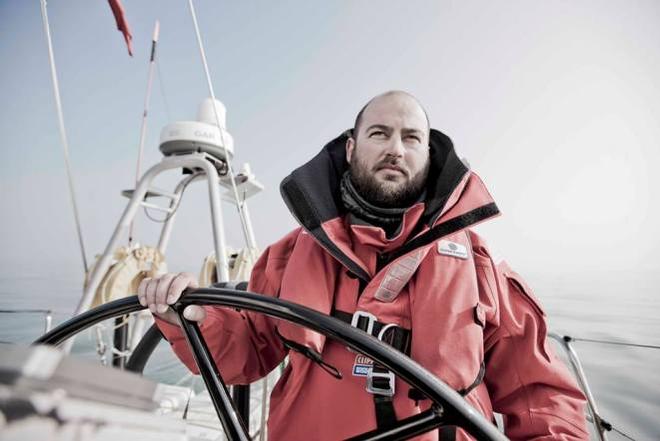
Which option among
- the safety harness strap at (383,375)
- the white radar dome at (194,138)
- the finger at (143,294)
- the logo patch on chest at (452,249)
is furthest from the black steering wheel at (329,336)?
the white radar dome at (194,138)

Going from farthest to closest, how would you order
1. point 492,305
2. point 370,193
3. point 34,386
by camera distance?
point 370,193 → point 492,305 → point 34,386

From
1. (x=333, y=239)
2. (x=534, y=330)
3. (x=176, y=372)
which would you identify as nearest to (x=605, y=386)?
(x=534, y=330)

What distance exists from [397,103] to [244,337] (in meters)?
1.02

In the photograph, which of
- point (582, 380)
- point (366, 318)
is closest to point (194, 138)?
point (366, 318)

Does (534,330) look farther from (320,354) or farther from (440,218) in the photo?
(320,354)

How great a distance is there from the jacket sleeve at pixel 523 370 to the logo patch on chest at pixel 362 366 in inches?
15.3

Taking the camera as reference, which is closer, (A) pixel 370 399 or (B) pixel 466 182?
(A) pixel 370 399

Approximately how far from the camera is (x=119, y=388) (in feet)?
0.99

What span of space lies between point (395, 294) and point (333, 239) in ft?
0.81

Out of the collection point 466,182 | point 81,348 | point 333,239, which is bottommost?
point 81,348

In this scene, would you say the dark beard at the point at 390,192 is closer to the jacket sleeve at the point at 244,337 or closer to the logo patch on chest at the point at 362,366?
the jacket sleeve at the point at 244,337

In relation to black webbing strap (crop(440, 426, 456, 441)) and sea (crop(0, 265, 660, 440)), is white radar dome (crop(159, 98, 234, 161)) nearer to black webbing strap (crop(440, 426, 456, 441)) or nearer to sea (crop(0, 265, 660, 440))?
sea (crop(0, 265, 660, 440))

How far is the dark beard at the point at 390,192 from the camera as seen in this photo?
1.20 meters

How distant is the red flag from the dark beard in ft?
8.19
